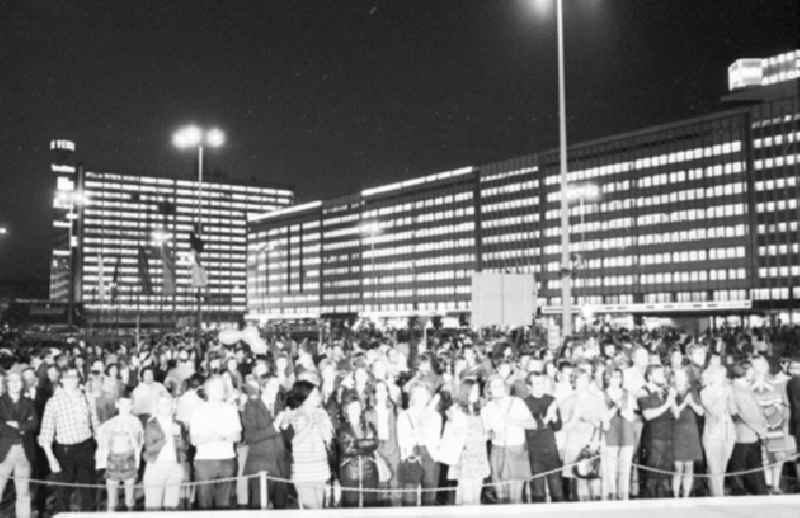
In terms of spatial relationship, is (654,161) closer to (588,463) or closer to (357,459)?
(588,463)

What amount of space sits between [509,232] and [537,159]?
13487mm

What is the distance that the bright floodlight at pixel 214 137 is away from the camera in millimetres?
35750

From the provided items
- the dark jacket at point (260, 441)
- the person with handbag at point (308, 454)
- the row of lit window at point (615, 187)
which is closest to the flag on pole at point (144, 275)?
the dark jacket at point (260, 441)

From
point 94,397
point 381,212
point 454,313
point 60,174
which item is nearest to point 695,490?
point 94,397

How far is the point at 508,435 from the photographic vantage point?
987 cm

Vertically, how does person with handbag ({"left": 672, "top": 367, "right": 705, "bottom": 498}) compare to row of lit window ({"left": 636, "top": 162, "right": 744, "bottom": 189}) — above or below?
below

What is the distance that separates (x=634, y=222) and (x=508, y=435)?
11675 cm

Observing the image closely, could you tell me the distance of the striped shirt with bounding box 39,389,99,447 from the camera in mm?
10211

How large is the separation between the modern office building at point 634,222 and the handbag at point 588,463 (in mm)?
75981

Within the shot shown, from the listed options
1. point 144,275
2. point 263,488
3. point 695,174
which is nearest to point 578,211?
point 695,174

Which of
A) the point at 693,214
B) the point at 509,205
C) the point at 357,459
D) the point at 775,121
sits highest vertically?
the point at 775,121

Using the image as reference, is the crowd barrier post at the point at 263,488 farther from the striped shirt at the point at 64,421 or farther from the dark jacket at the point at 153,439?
the striped shirt at the point at 64,421

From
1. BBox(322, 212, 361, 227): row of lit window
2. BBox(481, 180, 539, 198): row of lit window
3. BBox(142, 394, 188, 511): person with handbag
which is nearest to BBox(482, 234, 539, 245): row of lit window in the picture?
BBox(481, 180, 539, 198): row of lit window

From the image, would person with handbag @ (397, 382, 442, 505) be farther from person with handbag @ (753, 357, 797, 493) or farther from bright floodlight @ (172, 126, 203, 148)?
bright floodlight @ (172, 126, 203, 148)
